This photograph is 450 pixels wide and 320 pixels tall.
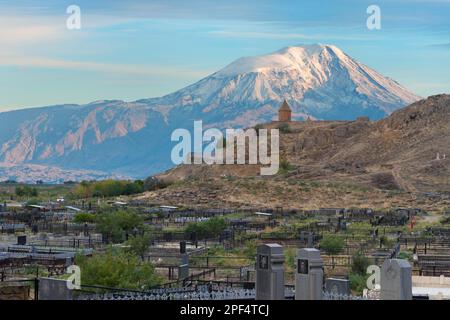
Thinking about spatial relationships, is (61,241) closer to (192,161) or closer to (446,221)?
(446,221)

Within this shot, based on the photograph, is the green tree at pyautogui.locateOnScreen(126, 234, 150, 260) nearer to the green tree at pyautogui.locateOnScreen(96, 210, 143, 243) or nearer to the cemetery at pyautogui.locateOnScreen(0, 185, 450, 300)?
the cemetery at pyautogui.locateOnScreen(0, 185, 450, 300)

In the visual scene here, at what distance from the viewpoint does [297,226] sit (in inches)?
1941

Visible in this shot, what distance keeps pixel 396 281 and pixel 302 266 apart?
1.99 m

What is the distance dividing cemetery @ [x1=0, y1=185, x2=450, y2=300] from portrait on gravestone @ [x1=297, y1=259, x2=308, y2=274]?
2 cm

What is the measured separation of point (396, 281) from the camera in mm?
15125

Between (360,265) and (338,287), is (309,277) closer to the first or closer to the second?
(338,287)

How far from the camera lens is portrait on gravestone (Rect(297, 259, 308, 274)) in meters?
16.4

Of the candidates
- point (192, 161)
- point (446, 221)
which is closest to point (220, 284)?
point (446, 221)

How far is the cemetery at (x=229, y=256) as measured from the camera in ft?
54.0

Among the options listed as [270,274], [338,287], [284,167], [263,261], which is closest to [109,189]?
[284,167]

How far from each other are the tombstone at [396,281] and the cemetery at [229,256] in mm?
18

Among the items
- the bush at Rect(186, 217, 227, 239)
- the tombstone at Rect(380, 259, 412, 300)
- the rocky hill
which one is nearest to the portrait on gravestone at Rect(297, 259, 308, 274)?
the tombstone at Rect(380, 259, 412, 300)

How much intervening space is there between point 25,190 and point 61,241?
6867 cm

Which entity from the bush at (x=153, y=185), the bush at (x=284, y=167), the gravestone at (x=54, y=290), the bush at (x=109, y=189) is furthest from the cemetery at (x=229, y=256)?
the bush at (x=284, y=167)
